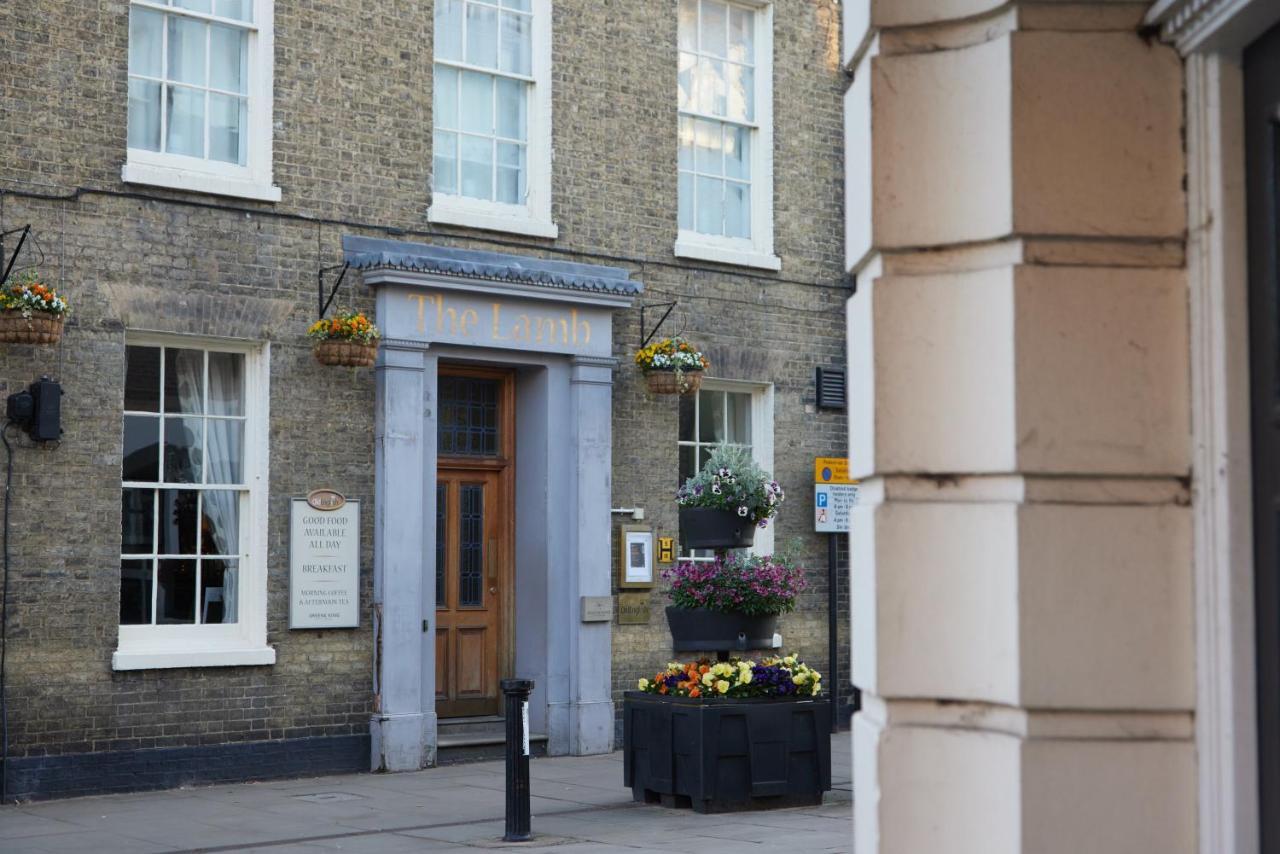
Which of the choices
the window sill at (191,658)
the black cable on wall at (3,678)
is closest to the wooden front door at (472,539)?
the window sill at (191,658)

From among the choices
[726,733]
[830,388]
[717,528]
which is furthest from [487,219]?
[726,733]

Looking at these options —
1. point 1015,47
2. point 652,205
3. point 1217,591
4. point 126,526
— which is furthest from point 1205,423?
point 652,205

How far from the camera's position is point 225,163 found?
1358 centimetres

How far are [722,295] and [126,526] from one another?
6.17 meters

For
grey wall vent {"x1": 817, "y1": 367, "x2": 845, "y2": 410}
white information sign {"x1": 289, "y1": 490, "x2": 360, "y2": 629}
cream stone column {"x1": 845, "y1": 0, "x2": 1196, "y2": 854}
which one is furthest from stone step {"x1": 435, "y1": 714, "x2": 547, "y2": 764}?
cream stone column {"x1": 845, "y1": 0, "x2": 1196, "y2": 854}

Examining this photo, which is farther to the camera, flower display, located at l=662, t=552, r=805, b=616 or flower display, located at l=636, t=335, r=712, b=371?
flower display, located at l=636, t=335, r=712, b=371

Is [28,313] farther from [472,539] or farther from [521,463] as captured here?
[521,463]

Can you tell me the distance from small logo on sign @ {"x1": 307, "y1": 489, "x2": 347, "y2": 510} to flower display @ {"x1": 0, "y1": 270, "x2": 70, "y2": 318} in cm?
256

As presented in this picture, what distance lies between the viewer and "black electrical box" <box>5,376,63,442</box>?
12.2 meters

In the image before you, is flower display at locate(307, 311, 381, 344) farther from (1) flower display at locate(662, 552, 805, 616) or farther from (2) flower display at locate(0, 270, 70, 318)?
(1) flower display at locate(662, 552, 805, 616)

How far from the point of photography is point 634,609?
15.6m

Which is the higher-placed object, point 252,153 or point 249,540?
point 252,153

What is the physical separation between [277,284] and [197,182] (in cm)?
101

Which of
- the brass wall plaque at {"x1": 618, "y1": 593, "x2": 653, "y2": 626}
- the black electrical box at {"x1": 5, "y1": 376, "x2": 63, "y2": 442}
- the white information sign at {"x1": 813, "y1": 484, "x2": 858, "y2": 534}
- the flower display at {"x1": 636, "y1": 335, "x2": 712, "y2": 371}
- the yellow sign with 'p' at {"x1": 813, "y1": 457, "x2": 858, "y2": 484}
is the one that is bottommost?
the brass wall plaque at {"x1": 618, "y1": 593, "x2": 653, "y2": 626}
